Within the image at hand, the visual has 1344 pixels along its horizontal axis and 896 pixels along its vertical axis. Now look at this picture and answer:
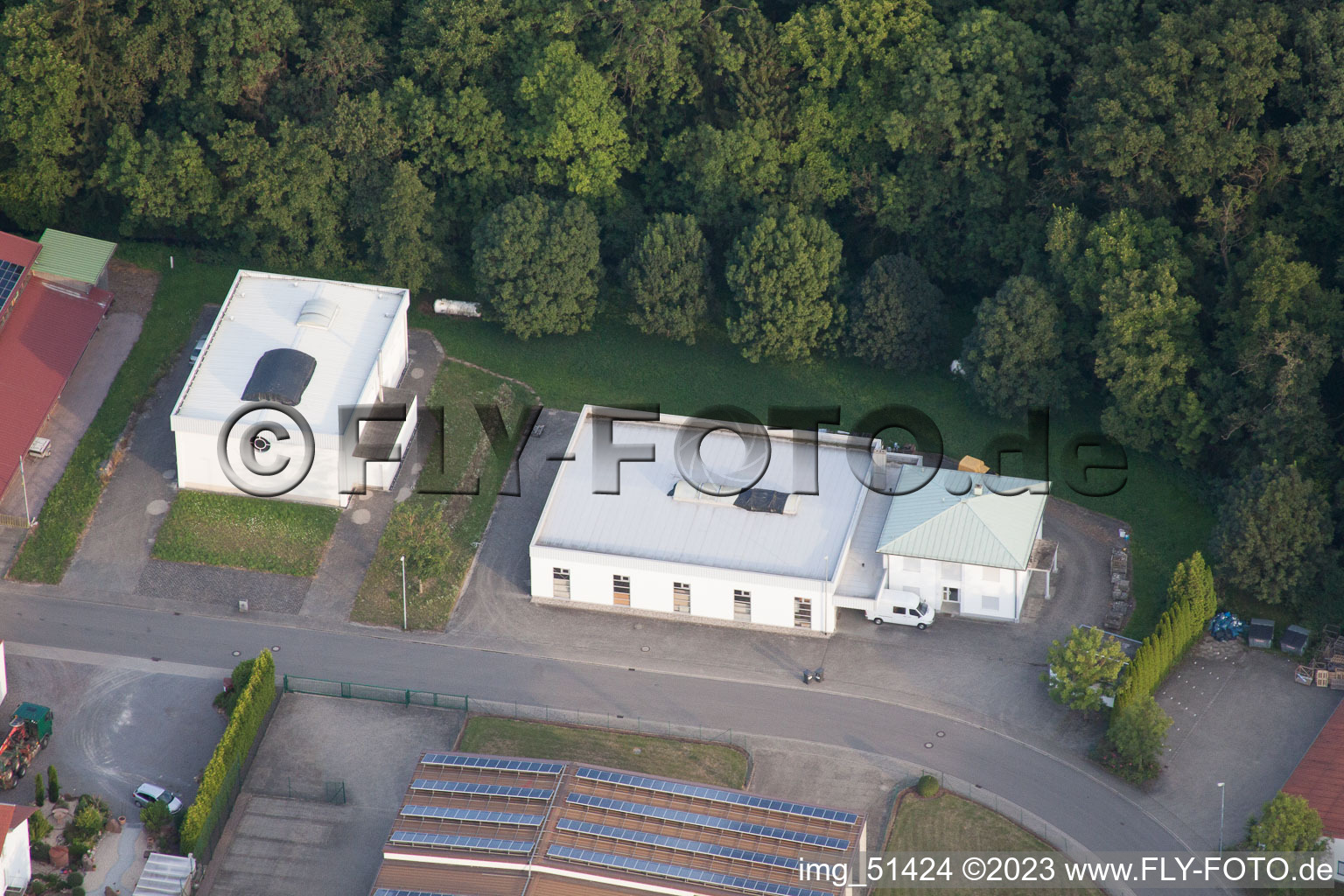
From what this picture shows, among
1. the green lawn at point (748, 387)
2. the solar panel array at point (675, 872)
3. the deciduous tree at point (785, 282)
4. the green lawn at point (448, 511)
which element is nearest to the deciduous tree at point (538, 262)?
the green lawn at point (748, 387)

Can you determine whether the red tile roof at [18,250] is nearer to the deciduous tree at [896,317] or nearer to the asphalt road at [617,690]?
the asphalt road at [617,690]

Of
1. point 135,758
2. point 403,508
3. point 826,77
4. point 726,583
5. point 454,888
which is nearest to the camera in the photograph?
point 454,888

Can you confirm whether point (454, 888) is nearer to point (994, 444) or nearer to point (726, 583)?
point (726, 583)

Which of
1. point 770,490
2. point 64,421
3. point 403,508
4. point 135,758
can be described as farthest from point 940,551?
point 64,421

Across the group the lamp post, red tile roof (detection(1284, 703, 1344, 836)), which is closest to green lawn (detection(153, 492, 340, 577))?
the lamp post

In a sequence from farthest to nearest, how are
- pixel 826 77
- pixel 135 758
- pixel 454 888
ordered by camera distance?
pixel 826 77, pixel 135 758, pixel 454 888

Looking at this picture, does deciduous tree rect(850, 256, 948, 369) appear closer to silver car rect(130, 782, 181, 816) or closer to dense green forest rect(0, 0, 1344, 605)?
dense green forest rect(0, 0, 1344, 605)

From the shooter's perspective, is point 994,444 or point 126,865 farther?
point 994,444
